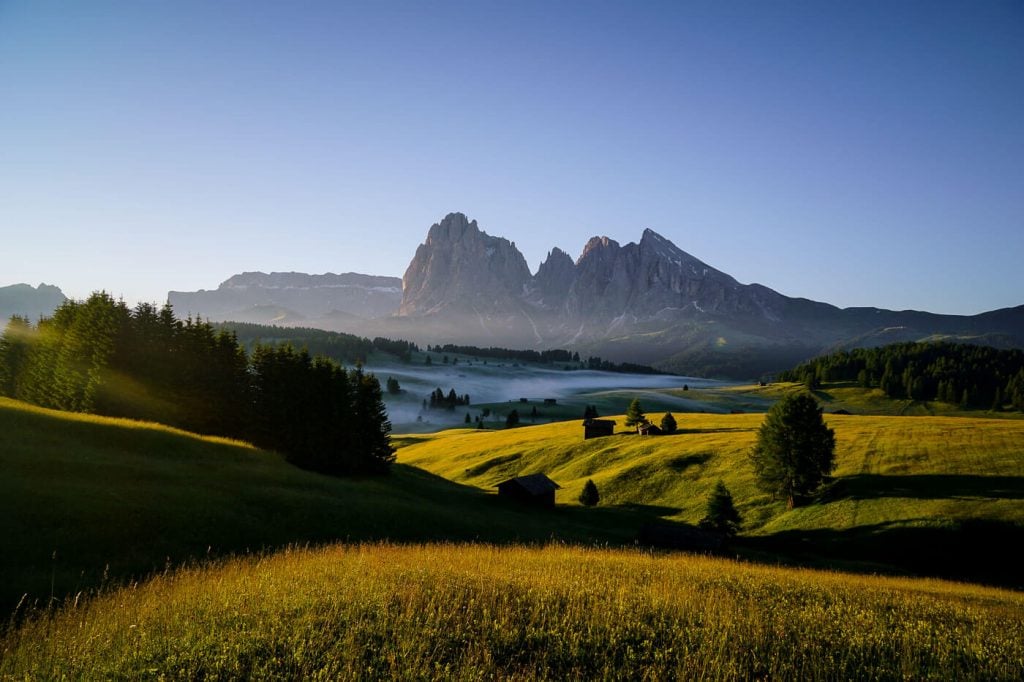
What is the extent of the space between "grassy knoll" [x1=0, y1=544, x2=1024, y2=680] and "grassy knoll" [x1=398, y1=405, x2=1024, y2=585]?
44.0m

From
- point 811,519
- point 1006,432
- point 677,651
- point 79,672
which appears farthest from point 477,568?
point 1006,432

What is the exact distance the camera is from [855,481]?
5912 centimetres

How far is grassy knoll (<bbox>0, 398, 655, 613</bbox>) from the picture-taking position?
16.7m

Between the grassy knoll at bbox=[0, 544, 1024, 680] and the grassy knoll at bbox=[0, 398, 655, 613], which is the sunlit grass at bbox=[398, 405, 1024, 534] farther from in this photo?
the grassy knoll at bbox=[0, 544, 1024, 680]

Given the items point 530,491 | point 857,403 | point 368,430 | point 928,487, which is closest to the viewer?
point 928,487

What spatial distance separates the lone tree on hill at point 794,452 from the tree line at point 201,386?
44.0m

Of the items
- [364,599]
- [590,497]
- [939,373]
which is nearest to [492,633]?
[364,599]

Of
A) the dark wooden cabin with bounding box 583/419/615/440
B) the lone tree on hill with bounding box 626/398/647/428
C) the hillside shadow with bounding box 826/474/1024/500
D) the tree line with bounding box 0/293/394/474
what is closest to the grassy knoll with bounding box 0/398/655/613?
the tree line with bounding box 0/293/394/474

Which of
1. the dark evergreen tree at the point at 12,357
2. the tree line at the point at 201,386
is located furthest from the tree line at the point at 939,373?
the dark evergreen tree at the point at 12,357

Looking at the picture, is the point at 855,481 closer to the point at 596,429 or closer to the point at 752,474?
the point at 752,474

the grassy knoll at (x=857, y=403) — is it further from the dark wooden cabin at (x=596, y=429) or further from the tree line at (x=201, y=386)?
the tree line at (x=201, y=386)

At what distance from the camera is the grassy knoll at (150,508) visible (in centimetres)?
1667

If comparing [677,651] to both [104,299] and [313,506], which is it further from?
[104,299]

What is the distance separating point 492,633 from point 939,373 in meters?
206
